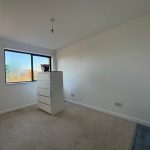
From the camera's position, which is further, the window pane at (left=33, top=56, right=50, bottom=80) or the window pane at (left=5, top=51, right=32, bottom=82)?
the window pane at (left=33, top=56, right=50, bottom=80)

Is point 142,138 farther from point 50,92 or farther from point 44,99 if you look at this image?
point 44,99

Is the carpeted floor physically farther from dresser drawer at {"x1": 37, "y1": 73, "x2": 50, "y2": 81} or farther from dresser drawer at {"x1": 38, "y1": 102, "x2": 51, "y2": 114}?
dresser drawer at {"x1": 37, "y1": 73, "x2": 50, "y2": 81}

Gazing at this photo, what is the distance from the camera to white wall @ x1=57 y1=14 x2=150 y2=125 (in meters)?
2.35

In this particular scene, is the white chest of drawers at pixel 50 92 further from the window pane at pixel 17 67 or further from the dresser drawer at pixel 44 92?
the window pane at pixel 17 67

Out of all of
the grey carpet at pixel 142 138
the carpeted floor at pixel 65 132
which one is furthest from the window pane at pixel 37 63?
the grey carpet at pixel 142 138

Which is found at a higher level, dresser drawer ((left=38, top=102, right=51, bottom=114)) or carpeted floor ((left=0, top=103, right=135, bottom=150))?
dresser drawer ((left=38, top=102, right=51, bottom=114))

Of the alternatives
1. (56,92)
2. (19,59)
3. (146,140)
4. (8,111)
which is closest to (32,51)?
(19,59)

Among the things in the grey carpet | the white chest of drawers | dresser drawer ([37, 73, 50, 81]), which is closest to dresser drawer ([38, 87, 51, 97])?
the white chest of drawers

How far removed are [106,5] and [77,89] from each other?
2.72 meters

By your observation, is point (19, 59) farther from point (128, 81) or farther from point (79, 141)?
point (128, 81)

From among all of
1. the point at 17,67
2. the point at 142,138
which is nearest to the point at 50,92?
the point at 17,67

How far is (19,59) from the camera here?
3613 mm

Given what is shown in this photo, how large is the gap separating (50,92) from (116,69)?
6.57 ft

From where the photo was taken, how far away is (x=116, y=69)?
279 centimetres
